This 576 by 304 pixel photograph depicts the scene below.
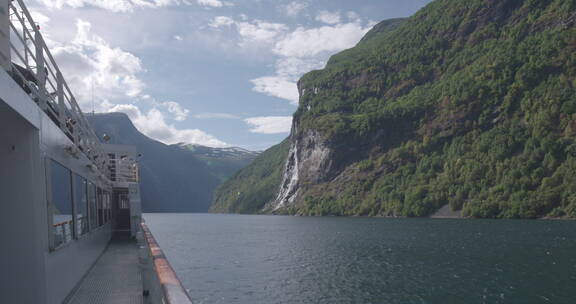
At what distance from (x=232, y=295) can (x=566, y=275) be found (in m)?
25.6

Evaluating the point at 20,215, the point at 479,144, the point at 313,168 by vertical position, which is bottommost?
the point at 20,215

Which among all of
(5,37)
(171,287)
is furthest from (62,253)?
(171,287)

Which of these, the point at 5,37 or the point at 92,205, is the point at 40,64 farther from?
the point at 92,205

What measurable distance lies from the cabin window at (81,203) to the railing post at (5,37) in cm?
498

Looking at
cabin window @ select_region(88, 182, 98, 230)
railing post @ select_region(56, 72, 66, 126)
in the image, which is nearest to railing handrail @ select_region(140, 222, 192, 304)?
railing post @ select_region(56, 72, 66, 126)

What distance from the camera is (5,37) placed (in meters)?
6.16

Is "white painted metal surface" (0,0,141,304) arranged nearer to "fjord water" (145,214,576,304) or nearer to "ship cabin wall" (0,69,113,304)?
"ship cabin wall" (0,69,113,304)

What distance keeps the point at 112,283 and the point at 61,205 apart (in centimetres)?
296

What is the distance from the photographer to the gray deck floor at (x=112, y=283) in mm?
9078

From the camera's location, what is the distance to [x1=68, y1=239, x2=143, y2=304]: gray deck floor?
908 cm

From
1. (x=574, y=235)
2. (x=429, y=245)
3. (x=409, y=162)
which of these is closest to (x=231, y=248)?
(x=429, y=245)

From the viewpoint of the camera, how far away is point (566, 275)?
3145cm

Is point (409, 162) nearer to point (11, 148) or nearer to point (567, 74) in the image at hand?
point (567, 74)

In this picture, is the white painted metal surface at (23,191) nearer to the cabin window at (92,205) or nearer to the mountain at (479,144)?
the cabin window at (92,205)
